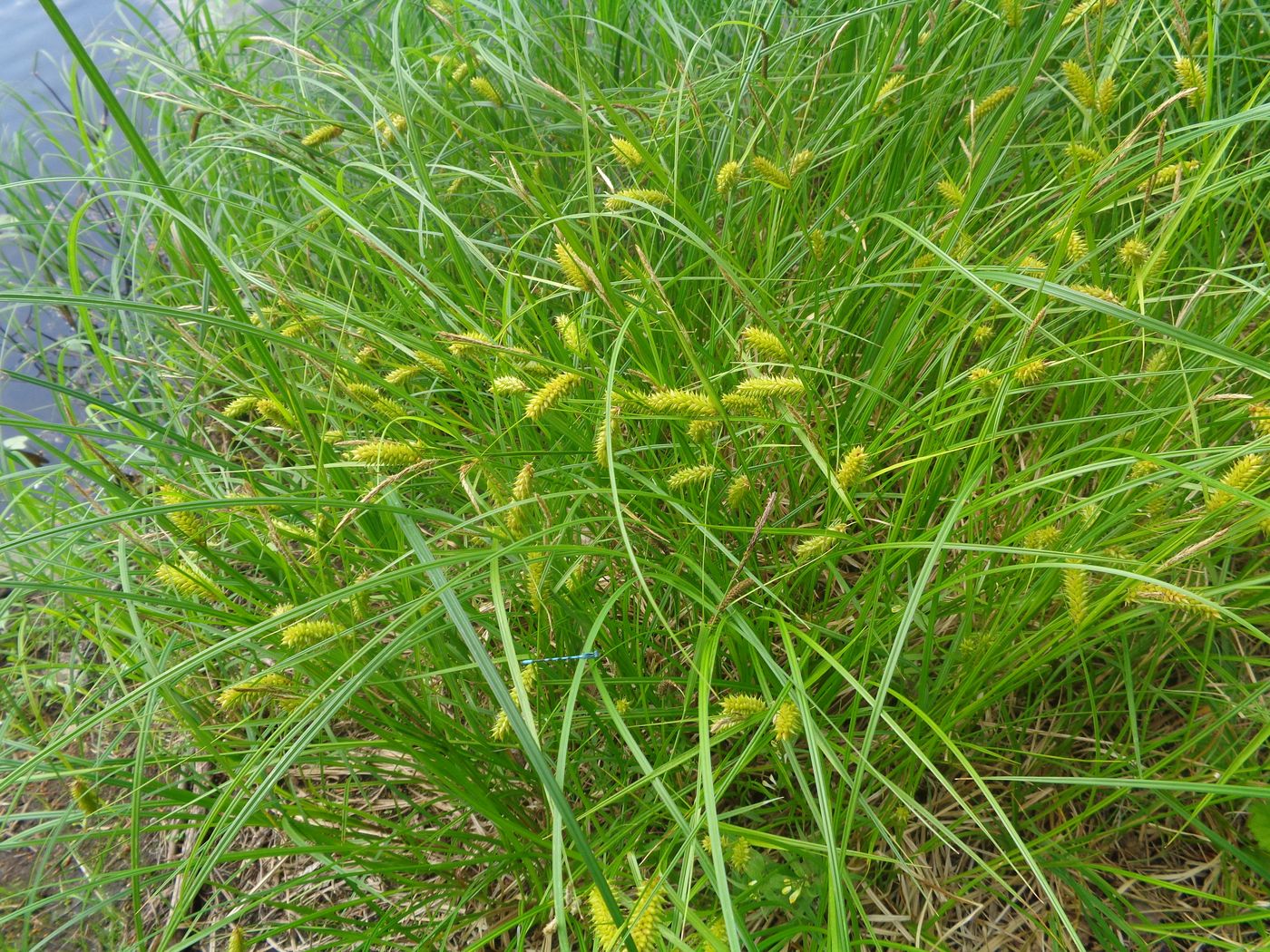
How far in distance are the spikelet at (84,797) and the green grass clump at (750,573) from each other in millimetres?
43

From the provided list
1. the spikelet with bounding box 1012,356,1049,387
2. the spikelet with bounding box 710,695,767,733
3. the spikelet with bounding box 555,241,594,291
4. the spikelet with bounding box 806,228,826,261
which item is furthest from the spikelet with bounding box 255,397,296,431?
the spikelet with bounding box 1012,356,1049,387

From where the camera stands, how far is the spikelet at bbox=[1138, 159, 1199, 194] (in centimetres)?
151

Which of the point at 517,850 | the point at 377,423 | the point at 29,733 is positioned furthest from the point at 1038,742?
the point at 29,733

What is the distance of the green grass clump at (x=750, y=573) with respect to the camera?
1.42 metres

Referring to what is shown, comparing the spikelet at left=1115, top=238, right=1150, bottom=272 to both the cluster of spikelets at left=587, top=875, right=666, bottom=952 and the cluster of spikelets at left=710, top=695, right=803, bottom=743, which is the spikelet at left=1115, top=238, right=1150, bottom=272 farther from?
the cluster of spikelets at left=587, top=875, right=666, bottom=952

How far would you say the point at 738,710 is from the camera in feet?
4.52

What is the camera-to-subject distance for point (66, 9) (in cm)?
570

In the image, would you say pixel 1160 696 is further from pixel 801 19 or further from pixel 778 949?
pixel 801 19

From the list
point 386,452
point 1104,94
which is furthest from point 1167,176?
point 386,452

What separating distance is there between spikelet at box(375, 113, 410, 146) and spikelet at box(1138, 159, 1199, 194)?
5.09 ft

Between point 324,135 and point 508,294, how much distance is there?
80 centimetres

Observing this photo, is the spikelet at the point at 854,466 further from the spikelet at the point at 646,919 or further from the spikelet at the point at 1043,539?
the spikelet at the point at 646,919

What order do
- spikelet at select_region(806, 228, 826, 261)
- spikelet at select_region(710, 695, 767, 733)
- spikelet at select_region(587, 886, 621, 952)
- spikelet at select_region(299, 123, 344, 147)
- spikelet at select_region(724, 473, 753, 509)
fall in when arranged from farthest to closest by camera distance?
spikelet at select_region(299, 123, 344, 147), spikelet at select_region(806, 228, 826, 261), spikelet at select_region(724, 473, 753, 509), spikelet at select_region(710, 695, 767, 733), spikelet at select_region(587, 886, 621, 952)

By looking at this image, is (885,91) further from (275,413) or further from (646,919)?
(646,919)
